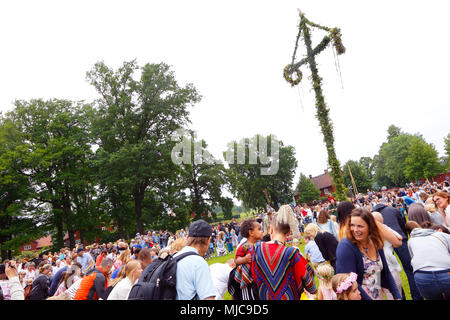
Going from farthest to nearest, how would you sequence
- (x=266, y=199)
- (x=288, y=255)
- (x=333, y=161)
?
(x=266, y=199)
(x=333, y=161)
(x=288, y=255)

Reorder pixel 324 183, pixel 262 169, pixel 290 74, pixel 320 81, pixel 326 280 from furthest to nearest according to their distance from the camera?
pixel 324 183, pixel 262 169, pixel 290 74, pixel 320 81, pixel 326 280

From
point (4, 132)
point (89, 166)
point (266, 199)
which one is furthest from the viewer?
point (266, 199)

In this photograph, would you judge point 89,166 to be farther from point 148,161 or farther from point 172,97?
point 172,97

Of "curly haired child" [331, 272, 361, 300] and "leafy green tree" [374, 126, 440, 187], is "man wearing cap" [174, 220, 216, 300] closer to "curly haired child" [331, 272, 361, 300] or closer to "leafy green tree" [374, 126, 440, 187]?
"curly haired child" [331, 272, 361, 300]

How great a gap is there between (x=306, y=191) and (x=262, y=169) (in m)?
14.5

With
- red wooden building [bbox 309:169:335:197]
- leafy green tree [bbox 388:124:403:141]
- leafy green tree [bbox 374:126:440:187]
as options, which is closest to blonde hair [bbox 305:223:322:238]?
leafy green tree [bbox 374:126:440:187]

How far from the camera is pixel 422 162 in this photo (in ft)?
171

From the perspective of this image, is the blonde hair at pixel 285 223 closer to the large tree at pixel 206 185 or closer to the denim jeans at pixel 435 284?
the denim jeans at pixel 435 284

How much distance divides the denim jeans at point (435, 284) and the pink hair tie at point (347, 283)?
1152mm

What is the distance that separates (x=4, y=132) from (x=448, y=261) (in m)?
33.3

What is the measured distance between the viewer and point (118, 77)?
2623 cm

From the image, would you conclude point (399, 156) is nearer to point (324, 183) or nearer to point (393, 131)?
point (324, 183)

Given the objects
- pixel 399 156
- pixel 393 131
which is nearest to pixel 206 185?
pixel 399 156
